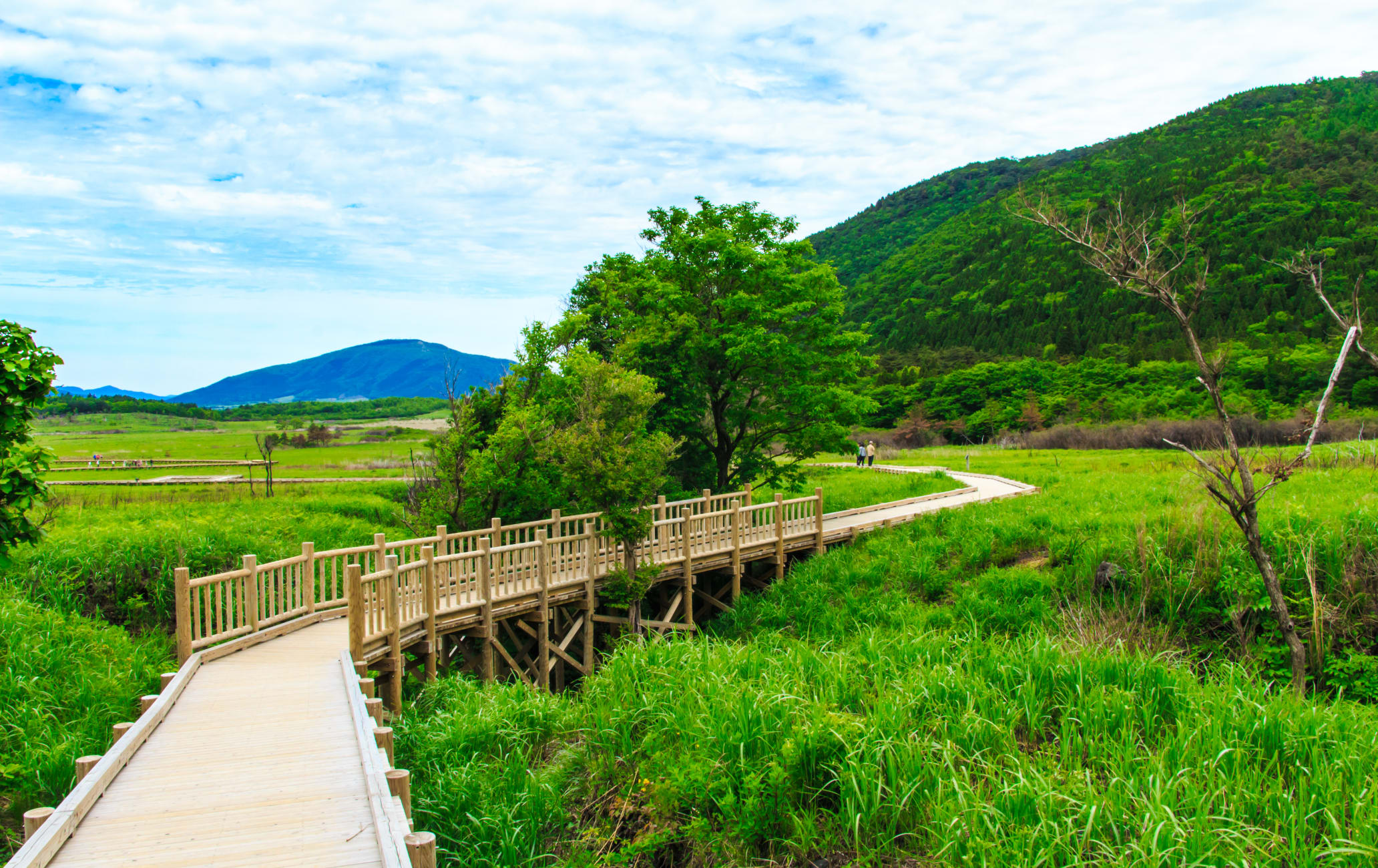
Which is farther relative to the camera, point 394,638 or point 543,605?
point 543,605

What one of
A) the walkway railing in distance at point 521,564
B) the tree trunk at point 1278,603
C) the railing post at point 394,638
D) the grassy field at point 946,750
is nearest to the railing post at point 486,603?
the walkway railing in distance at point 521,564

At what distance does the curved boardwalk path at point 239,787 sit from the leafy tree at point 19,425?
227cm

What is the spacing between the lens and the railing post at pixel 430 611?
10.8 metres

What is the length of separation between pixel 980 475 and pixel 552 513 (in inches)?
841

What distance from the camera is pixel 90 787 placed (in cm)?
507

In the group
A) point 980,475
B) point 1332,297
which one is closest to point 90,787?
point 980,475

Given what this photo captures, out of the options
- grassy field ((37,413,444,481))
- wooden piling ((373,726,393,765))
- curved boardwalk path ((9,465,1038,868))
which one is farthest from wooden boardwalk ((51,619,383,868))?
grassy field ((37,413,444,481))

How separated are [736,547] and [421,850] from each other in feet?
40.6

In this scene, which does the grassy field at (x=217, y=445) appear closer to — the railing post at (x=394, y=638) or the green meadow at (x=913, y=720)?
the railing post at (x=394, y=638)

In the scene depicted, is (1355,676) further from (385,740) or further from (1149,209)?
(1149,209)

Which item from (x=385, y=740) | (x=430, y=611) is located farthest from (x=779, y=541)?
(x=385, y=740)

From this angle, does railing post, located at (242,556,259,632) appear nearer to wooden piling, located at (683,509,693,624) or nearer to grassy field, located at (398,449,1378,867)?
grassy field, located at (398,449,1378,867)

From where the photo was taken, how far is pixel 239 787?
5.52m

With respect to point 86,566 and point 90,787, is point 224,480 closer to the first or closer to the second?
point 86,566
